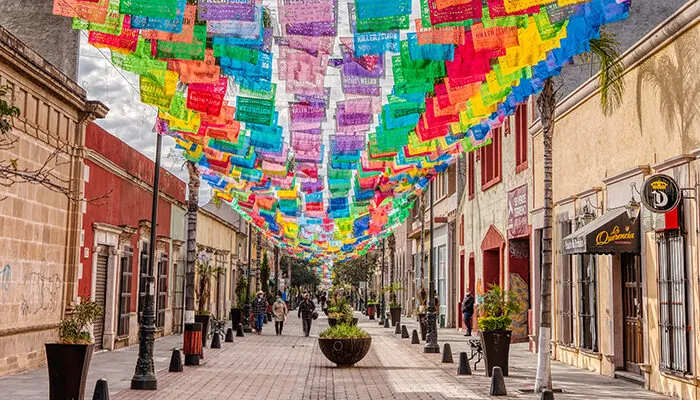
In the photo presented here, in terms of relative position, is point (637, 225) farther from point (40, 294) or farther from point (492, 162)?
point (492, 162)

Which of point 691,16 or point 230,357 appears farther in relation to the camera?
point 230,357

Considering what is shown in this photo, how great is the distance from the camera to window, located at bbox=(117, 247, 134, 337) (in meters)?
26.0

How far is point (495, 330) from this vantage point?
18.0 m

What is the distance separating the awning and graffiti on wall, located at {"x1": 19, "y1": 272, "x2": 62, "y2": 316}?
11428mm

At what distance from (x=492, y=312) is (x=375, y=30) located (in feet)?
26.2

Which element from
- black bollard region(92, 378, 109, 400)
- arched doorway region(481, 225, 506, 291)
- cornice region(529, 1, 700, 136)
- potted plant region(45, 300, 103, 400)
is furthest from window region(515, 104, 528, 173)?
black bollard region(92, 378, 109, 400)

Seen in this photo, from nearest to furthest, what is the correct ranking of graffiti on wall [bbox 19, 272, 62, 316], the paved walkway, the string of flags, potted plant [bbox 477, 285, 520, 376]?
1. the string of flags
2. the paved walkway
3. graffiti on wall [bbox 19, 272, 62, 316]
4. potted plant [bbox 477, 285, 520, 376]

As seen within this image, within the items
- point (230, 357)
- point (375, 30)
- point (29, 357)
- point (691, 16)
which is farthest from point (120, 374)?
point (691, 16)

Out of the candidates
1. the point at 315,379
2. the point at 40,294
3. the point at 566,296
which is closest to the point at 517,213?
the point at 566,296

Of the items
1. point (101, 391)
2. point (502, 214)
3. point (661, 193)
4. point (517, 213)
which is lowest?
point (101, 391)

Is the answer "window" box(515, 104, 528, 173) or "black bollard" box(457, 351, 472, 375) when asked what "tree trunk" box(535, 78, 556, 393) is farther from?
"window" box(515, 104, 528, 173)

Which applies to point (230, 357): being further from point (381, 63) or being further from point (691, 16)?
point (691, 16)

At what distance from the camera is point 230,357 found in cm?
2389

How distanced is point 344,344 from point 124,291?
30.6 ft
